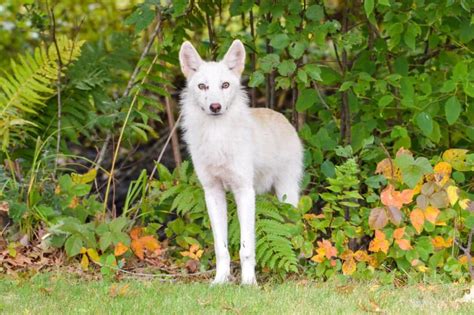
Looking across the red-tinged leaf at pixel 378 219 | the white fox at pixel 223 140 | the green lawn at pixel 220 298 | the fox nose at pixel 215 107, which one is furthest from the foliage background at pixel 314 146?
the fox nose at pixel 215 107

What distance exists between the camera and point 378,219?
640cm

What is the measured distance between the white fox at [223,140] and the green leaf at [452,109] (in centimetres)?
146

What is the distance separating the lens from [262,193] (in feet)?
23.3

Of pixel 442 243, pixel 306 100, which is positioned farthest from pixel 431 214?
pixel 306 100

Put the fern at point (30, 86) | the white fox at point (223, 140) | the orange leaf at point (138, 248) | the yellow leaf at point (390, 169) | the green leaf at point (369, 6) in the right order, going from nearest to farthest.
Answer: the green leaf at point (369, 6) → the white fox at point (223, 140) → the yellow leaf at point (390, 169) → the orange leaf at point (138, 248) → the fern at point (30, 86)

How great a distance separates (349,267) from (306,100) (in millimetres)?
1540

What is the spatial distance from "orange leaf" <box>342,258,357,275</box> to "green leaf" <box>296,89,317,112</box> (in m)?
1.43

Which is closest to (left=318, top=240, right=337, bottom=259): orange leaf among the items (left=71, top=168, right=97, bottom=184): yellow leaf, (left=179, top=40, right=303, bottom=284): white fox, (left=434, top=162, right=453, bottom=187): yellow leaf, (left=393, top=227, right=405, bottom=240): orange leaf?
(left=393, top=227, right=405, bottom=240): orange leaf

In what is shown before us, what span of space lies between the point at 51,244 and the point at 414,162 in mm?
3011

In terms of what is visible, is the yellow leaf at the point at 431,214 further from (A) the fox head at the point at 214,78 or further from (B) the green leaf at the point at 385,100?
(A) the fox head at the point at 214,78

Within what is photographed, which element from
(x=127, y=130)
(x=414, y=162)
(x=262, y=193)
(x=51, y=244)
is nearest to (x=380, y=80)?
(x=414, y=162)

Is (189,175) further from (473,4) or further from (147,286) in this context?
(473,4)

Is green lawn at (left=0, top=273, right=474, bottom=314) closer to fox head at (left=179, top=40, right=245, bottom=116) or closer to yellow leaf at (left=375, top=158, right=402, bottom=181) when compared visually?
yellow leaf at (left=375, top=158, right=402, bottom=181)

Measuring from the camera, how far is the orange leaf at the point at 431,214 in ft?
20.9
